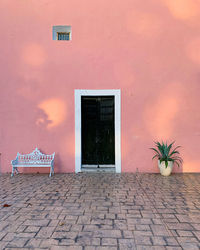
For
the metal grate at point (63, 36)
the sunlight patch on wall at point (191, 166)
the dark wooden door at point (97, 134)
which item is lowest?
the sunlight patch on wall at point (191, 166)

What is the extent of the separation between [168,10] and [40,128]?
490 cm

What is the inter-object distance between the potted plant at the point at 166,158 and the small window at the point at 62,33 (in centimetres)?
407

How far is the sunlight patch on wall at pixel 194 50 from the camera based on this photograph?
5.06 m

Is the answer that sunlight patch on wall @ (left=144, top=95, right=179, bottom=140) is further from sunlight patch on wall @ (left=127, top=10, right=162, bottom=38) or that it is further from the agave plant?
sunlight patch on wall @ (left=127, top=10, right=162, bottom=38)

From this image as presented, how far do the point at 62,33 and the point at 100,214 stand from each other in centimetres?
498

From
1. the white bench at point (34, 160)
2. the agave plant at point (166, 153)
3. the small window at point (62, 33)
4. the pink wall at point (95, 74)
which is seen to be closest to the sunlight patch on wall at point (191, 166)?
the pink wall at point (95, 74)

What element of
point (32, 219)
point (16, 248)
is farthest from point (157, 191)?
point (16, 248)

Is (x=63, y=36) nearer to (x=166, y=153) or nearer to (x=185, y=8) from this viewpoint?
(x=185, y=8)

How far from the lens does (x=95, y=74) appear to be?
5137 millimetres

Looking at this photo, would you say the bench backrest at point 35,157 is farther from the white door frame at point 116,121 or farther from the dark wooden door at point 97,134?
the dark wooden door at point 97,134

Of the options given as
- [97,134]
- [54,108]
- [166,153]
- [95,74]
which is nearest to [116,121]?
[97,134]

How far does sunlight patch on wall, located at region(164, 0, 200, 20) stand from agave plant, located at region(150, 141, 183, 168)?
361cm

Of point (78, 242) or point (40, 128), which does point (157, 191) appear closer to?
point (78, 242)

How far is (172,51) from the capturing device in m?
5.09
